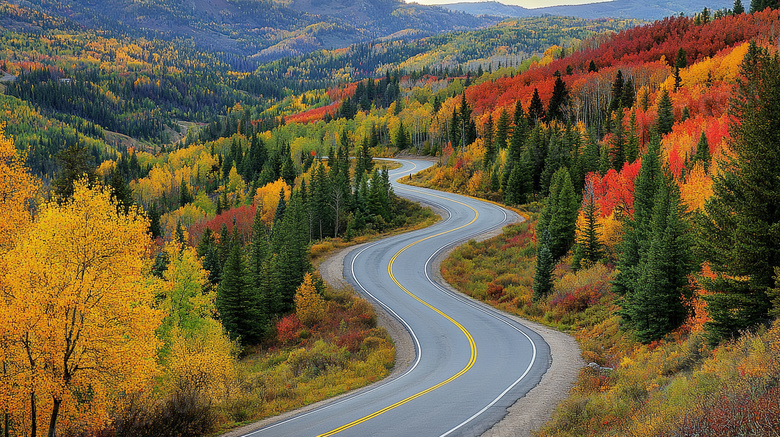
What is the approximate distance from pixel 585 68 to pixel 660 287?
112 meters

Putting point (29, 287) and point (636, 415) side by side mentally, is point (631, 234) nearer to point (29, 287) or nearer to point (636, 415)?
point (636, 415)

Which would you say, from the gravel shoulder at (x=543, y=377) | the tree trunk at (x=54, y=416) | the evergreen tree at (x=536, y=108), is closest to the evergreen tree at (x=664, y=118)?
the evergreen tree at (x=536, y=108)

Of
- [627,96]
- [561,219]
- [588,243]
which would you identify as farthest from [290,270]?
[627,96]

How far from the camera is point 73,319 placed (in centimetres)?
1505

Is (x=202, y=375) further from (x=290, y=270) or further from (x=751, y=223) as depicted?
(x=290, y=270)

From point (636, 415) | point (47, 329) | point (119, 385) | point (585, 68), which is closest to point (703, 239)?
point (636, 415)

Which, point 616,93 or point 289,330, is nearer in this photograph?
point 289,330

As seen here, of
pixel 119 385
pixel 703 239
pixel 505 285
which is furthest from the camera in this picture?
pixel 505 285

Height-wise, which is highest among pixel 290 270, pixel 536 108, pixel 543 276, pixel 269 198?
pixel 536 108

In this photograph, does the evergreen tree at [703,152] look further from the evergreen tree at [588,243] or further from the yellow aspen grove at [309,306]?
the yellow aspen grove at [309,306]

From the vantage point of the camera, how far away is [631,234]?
2548 cm

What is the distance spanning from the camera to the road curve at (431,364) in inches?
637

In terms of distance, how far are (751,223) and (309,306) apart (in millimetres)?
28257

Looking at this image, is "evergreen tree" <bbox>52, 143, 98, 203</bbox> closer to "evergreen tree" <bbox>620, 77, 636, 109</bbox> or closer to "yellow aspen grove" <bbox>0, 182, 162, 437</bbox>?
"yellow aspen grove" <bbox>0, 182, 162, 437</bbox>
